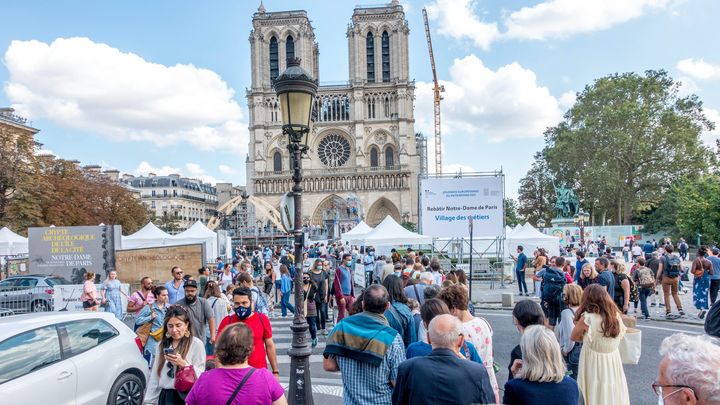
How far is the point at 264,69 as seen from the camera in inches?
2334

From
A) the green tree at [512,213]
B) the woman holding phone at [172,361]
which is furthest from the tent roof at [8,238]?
the green tree at [512,213]

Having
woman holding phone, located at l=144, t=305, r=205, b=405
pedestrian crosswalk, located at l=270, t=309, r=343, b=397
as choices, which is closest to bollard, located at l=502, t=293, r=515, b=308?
pedestrian crosswalk, located at l=270, t=309, r=343, b=397

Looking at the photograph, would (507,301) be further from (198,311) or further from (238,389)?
(238,389)

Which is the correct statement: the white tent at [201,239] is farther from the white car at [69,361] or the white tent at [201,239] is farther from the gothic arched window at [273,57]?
the gothic arched window at [273,57]

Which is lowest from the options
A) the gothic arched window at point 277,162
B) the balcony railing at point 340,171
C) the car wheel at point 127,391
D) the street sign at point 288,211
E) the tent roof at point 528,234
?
the car wheel at point 127,391

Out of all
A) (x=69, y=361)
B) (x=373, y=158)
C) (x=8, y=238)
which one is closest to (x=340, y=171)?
(x=373, y=158)

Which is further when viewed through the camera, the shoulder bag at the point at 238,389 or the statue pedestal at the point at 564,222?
the statue pedestal at the point at 564,222

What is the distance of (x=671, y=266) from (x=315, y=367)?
8096mm

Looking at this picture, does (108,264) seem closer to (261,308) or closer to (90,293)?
(90,293)

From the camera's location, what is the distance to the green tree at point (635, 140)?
36.7m

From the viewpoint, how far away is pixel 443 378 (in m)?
2.77

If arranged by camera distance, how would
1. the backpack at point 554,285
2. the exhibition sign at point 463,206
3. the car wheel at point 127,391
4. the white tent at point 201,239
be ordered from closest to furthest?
the car wheel at point 127,391, the backpack at point 554,285, the exhibition sign at point 463,206, the white tent at point 201,239

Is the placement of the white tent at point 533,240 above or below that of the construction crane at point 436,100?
below

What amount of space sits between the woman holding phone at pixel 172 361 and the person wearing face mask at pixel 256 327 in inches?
26.0
